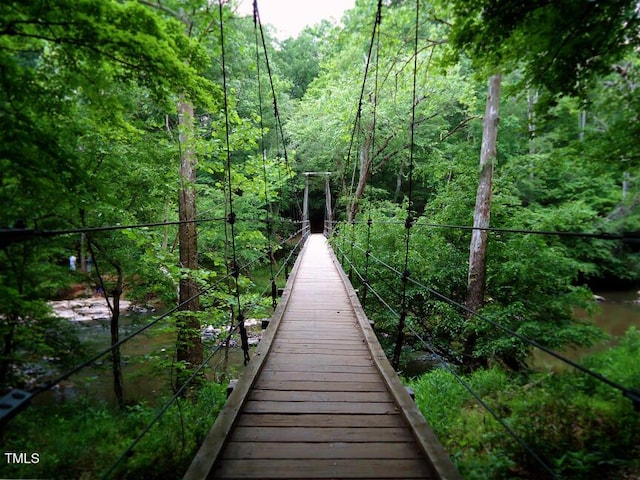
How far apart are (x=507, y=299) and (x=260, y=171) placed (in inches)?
170

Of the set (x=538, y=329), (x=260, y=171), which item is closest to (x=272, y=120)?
(x=260, y=171)

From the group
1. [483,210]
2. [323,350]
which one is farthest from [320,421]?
[483,210]

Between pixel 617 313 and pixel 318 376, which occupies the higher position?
pixel 318 376

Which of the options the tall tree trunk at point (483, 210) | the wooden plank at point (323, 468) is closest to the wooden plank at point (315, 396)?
the wooden plank at point (323, 468)

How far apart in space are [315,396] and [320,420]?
22 centimetres

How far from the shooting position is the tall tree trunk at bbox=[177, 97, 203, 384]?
13.8 ft

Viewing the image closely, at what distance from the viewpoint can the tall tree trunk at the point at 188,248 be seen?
4.19 metres

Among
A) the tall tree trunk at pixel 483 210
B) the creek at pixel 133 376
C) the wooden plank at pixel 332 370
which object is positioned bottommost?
the creek at pixel 133 376

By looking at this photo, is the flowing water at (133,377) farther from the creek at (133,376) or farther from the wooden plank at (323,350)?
the wooden plank at (323,350)

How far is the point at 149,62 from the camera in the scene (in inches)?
67.0

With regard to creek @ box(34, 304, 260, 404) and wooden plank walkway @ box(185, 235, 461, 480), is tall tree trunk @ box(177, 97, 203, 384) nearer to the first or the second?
creek @ box(34, 304, 260, 404)

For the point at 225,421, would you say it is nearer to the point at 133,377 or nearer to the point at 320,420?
the point at 320,420

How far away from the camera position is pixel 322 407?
175 centimetres

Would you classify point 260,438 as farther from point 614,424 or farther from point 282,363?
point 614,424
